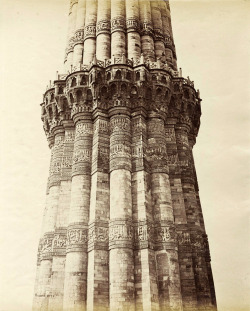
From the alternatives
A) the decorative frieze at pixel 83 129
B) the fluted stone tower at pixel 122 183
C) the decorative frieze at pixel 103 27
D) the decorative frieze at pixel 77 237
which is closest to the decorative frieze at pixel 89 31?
the fluted stone tower at pixel 122 183

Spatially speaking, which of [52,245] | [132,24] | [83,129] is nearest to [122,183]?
[83,129]

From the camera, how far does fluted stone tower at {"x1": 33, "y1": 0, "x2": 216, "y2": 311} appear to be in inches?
448

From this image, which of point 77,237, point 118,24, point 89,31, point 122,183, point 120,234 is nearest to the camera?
point 120,234

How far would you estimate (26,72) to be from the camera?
44.9ft

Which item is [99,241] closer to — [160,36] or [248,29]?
[248,29]

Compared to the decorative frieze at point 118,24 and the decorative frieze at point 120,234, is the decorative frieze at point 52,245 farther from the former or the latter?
the decorative frieze at point 118,24

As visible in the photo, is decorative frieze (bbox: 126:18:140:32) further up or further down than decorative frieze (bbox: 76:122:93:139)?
further up

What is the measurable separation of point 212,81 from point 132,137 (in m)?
3.68

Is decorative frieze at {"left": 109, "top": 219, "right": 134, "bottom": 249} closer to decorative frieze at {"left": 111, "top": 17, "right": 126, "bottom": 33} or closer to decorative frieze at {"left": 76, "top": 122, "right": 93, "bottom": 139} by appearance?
decorative frieze at {"left": 76, "top": 122, "right": 93, "bottom": 139}

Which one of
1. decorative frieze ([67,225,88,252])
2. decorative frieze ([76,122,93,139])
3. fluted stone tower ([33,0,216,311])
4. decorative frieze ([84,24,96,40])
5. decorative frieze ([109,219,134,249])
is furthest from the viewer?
decorative frieze ([84,24,96,40])

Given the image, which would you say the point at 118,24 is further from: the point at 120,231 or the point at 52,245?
the point at 52,245

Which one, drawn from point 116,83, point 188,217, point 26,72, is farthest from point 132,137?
point 26,72

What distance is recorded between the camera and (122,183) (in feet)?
41.5

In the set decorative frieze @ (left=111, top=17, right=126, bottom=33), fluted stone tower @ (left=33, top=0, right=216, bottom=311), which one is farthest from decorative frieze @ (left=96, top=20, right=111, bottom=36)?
decorative frieze @ (left=111, top=17, right=126, bottom=33)
